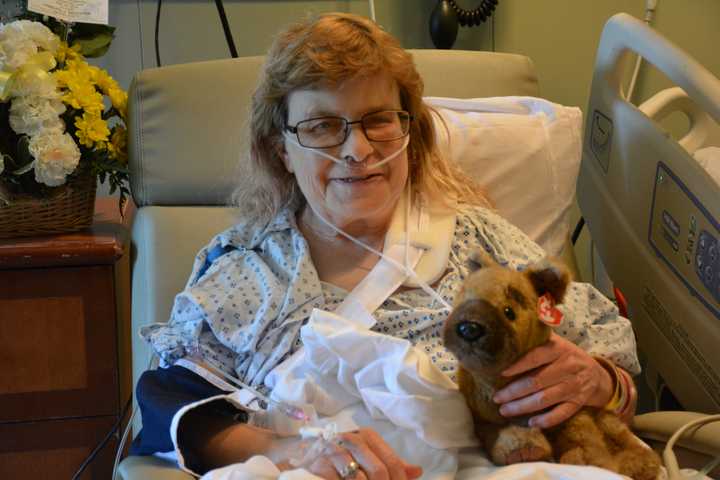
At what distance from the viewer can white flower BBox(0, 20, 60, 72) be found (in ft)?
6.29

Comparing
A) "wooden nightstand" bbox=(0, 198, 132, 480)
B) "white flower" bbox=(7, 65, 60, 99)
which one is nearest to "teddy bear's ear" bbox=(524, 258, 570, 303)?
"wooden nightstand" bbox=(0, 198, 132, 480)

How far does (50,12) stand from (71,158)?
1.10 feet

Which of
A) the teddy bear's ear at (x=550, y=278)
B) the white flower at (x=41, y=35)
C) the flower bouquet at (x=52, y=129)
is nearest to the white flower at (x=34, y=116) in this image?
the flower bouquet at (x=52, y=129)

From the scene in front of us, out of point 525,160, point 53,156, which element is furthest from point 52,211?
point 525,160

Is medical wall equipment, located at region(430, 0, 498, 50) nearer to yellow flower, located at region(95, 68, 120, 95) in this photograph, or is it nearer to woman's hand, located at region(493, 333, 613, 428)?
yellow flower, located at region(95, 68, 120, 95)

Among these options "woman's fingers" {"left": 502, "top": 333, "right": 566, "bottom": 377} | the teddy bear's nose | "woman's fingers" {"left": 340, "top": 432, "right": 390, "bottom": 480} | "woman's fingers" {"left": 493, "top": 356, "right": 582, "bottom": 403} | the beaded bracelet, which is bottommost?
"woman's fingers" {"left": 340, "top": 432, "right": 390, "bottom": 480}

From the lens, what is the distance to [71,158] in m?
1.96

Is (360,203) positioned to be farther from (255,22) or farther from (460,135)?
(255,22)

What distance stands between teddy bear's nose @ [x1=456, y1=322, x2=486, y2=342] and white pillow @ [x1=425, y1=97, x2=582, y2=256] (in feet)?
2.77

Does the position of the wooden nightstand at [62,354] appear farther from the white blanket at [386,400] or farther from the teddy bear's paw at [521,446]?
the teddy bear's paw at [521,446]

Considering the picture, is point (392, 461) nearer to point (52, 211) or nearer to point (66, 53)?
point (52, 211)

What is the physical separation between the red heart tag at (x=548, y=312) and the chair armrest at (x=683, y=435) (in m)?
0.39

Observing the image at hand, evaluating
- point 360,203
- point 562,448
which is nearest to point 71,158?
point 360,203

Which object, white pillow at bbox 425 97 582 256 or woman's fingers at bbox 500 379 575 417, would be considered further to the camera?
white pillow at bbox 425 97 582 256
